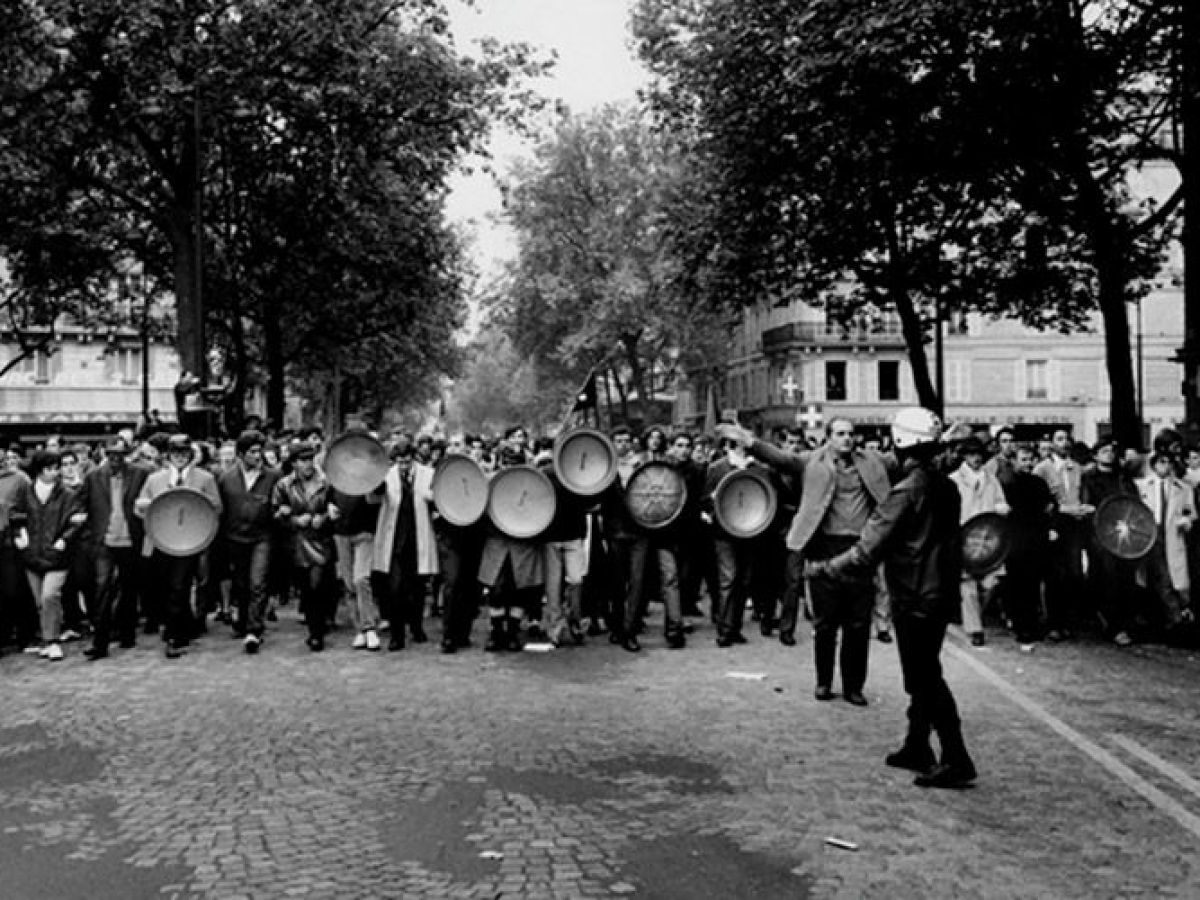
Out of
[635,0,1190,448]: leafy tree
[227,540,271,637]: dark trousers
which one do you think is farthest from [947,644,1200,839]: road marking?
[635,0,1190,448]: leafy tree

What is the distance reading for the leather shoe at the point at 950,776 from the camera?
23.6ft

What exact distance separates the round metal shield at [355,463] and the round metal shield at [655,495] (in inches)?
95.7

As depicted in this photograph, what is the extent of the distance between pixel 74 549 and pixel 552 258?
48.4 meters

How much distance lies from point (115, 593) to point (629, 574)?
5040 mm

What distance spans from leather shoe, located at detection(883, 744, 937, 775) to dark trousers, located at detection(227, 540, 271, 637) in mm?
6779

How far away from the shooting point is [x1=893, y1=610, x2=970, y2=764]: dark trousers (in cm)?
731

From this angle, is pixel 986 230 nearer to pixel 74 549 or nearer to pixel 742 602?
pixel 742 602

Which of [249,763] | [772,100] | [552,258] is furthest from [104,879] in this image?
[552,258]

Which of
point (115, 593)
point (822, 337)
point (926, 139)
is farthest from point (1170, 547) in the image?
point (822, 337)

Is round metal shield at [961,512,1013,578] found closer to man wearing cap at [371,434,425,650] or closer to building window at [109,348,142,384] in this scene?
man wearing cap at [371,434,425,650]

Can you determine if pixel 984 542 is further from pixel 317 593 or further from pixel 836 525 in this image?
pixel 317 593

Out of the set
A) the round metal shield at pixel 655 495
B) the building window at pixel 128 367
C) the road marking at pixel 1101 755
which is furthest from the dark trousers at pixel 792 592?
the building window at pixel 128 367

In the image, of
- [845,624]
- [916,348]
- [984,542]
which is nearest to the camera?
[845,624]

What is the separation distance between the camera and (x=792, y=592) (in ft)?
41.5
